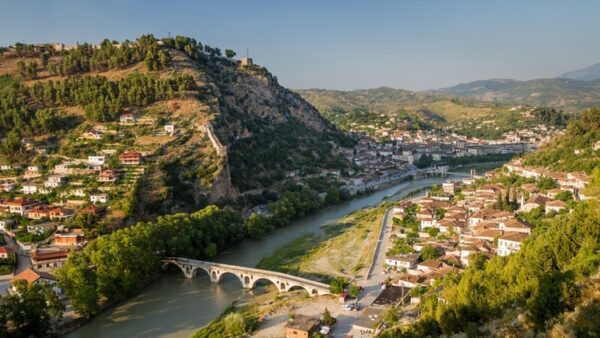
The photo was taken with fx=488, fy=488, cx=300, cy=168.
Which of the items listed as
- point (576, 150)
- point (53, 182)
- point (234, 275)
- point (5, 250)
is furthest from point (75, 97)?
point (576, 150)

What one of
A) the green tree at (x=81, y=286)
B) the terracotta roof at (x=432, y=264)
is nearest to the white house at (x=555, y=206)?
the terracotta roof at (x=432, y=264)

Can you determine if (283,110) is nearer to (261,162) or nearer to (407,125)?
(261,162)

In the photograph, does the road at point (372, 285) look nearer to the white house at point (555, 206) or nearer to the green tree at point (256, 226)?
the green tree at point (256, 226)

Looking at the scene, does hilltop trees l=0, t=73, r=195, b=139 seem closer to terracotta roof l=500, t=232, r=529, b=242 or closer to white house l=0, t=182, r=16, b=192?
white house l=0, t=182, r=16, b=192

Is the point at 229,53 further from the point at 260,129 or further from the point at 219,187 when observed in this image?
the point at 219,187

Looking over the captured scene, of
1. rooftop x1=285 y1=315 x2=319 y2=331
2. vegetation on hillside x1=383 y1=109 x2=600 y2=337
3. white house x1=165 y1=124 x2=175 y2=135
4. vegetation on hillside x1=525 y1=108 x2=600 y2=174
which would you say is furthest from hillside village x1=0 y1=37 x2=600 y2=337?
vegetation on hillside x1=383 y1=109 x2=600 y2=337
